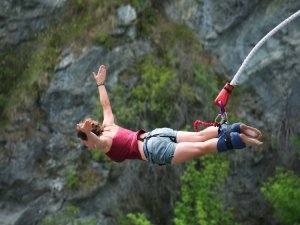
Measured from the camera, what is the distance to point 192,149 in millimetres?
5637

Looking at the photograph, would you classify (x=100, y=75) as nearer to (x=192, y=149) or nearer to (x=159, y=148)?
(x=159, y=148)

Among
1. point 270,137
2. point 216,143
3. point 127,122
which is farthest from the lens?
point 270,137

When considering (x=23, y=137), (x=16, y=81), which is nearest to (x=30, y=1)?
(x=16, y=81)

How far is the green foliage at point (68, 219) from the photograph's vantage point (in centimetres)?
919

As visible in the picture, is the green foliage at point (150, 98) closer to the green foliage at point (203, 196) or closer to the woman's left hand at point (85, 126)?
the green foliage at point (203, 196)

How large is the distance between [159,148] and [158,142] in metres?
0.06

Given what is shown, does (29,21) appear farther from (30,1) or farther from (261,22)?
(261,22)

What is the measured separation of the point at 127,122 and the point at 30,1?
271cm

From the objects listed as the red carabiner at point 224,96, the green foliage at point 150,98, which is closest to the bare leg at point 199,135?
the red carabiner at point 224,96

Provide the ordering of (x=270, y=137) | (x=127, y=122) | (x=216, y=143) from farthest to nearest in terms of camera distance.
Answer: (x=270, y=137), (x=127, y=122), (x=216, y=143)

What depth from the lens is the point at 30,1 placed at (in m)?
9.84

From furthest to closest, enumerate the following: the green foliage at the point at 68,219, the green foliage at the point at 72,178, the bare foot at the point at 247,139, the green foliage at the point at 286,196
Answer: the green foliage at the point at 72,178 → the green foliage at the point at 68,219 → the green foliage at the point at 286,196 → the bare foot at the point at 247,139

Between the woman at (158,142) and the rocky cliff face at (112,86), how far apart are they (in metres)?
3.40

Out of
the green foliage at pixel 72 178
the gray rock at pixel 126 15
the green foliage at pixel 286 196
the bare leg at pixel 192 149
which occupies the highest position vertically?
the gray rock at pixel 126 15
